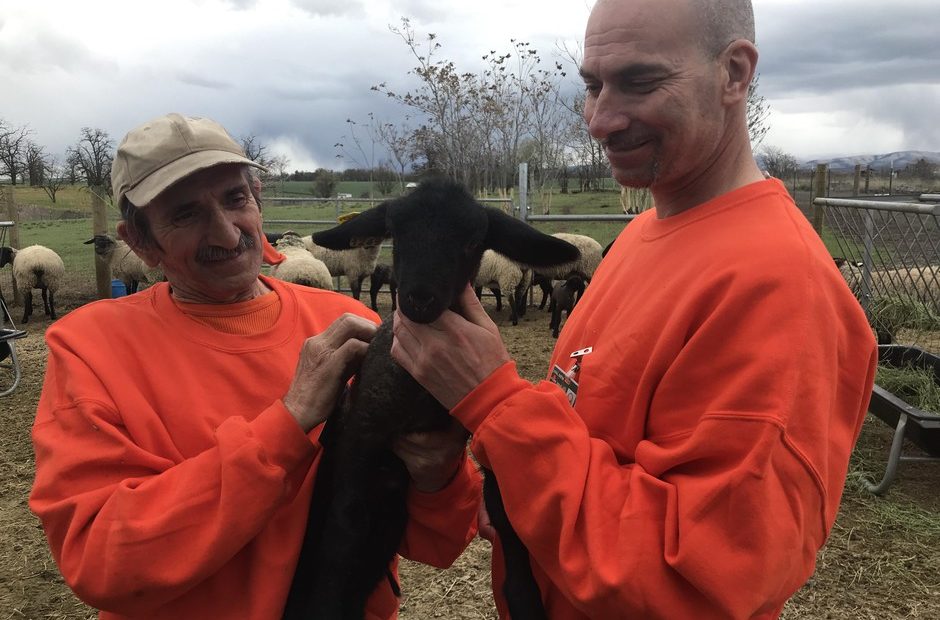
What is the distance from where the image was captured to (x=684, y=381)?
1307 mm

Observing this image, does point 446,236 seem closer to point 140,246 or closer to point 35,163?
point 140,246

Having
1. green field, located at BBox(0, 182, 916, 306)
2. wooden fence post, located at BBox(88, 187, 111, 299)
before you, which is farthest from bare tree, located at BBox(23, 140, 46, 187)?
wooden fence post, located at BBox(88, 187, 111, 299)

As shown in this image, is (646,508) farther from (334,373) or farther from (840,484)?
(334,373)

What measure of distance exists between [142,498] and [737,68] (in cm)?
168

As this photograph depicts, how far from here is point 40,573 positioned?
4.46 meters

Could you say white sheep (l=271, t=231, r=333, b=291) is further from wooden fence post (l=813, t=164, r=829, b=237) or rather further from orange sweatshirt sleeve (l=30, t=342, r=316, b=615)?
orange sweatshirt sleeve (l=30, t=342, r=316, b=615)

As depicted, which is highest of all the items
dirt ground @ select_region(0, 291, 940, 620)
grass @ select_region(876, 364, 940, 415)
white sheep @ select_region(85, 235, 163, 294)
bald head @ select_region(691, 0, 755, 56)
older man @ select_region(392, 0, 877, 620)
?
bald head @ select_region(691, 0, 755, 56)

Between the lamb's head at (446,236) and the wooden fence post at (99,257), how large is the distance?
1416cm

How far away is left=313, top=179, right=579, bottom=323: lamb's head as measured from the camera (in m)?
1.93

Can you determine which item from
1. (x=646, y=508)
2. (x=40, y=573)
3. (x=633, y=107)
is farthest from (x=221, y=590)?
(x=40, y=573)

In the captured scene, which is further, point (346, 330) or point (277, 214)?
point (277, 214)

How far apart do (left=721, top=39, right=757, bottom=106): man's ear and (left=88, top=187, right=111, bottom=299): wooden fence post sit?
15149 millimetres

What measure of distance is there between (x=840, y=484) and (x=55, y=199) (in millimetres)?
41486

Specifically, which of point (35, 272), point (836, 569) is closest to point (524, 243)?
point (836, 569)
